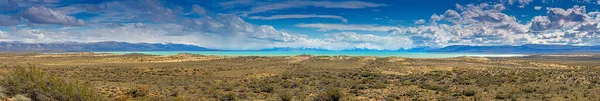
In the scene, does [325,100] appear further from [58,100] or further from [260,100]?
[58,100]

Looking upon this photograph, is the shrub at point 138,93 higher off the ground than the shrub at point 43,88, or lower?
lower

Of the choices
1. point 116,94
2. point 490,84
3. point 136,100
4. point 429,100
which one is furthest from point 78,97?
point 490,84

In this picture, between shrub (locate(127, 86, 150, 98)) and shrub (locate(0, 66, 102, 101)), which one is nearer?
shrub (locate(0, 66, 102, 101))

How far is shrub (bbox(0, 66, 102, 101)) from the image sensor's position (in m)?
16.2

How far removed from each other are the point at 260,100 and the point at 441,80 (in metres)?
20.9

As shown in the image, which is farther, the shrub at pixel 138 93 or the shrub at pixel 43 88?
the shrub at pixel 138 93

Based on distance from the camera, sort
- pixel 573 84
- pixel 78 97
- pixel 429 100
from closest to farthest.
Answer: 1. pixel 78 97
2. pixel 429 100
3. pixel 573 84

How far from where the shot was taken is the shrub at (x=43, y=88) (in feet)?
53.1

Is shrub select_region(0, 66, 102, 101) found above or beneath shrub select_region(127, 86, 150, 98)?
above

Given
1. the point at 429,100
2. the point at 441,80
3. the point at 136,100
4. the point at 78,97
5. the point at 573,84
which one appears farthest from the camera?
the point at 441,80

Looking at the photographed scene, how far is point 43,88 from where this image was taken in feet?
54.2

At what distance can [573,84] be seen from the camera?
101 ft

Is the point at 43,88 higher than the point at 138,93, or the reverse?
the point at 43,88

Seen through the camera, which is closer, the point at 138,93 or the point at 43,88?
the point at 43,88
